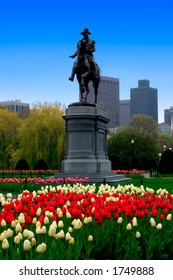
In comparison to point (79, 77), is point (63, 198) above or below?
below

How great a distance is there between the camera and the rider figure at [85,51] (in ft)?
91.1

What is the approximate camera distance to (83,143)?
27.1m

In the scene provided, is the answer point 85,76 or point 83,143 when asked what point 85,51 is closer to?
point 85,76

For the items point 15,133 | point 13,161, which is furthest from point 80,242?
point 15,133

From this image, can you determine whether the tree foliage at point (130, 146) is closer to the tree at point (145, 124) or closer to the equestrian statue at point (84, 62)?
the tree at point (145, 124)

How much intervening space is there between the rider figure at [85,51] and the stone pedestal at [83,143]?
8.16ft

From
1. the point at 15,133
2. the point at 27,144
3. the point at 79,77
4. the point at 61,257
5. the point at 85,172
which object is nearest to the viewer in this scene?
the point at 61,257

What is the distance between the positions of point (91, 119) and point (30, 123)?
22900 millimetres

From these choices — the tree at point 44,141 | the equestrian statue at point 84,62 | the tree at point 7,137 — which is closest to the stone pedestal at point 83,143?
the equestrian statue at point 84,62

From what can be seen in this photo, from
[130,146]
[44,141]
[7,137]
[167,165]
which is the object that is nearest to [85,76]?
[167,165]

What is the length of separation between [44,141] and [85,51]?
21.7 meters

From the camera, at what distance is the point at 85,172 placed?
26.2 meters

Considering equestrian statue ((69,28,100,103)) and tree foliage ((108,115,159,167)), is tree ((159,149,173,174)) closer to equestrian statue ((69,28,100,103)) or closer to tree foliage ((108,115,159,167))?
equestrian statue ((69,28,100,103))
